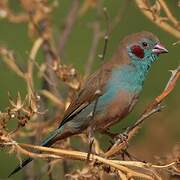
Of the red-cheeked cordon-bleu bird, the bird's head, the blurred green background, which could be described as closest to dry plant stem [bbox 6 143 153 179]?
the red-cheeked cordon-bleu bird

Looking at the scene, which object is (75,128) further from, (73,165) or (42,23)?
(42,23)

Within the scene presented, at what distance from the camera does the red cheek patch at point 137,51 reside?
5.10 metres

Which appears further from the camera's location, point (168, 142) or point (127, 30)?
point (127, 30)

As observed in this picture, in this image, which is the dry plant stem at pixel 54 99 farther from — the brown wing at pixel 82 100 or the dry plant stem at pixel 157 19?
the dry plant stem at pixel 157 19

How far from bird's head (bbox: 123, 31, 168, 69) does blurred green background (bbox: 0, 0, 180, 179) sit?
35.6 inches

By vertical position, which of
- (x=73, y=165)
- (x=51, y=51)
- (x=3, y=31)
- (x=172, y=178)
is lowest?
(x=172, y=178)

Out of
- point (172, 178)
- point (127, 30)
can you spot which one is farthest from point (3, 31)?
point (172, 178)

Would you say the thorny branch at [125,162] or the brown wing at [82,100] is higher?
the brown wing at [82,100]

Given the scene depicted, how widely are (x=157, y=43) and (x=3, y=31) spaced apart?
5439mm

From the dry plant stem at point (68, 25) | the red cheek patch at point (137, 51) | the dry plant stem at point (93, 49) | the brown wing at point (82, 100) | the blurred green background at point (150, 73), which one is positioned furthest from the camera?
the blurred green background at point (150, 73)

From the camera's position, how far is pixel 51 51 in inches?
221

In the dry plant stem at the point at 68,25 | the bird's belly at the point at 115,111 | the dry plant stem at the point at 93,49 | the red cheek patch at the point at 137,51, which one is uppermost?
the dry plant stem at the point at 68,25

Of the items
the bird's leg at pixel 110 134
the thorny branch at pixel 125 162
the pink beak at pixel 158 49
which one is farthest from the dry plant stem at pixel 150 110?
the pink beak at pixel 158 49

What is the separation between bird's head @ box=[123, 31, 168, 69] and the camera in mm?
5016
